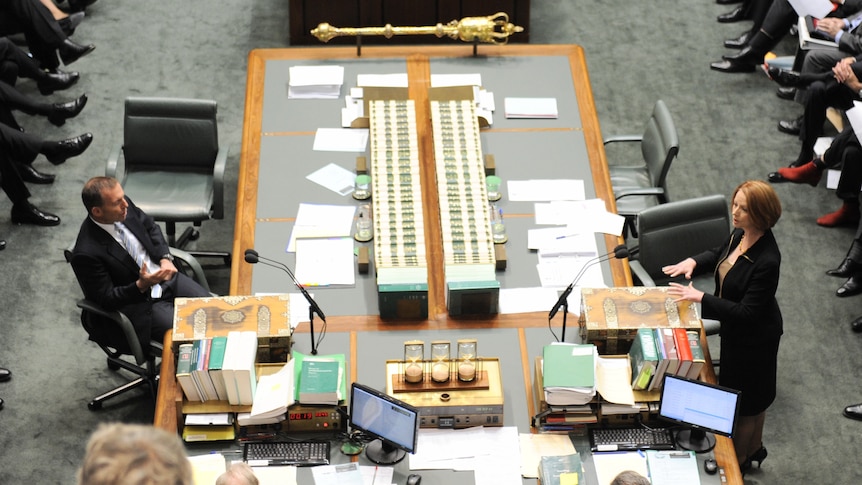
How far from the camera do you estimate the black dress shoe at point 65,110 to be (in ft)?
26.5

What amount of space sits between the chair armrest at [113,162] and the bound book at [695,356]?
369 centimetres

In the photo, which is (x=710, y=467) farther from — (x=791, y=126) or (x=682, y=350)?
(x=791, y=126)

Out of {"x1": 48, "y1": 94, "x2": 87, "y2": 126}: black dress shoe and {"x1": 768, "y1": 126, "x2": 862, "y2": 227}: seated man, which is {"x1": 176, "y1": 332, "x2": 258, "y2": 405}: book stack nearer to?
{"x1": 48, "y1": 94, "x2": 87, "y2": 126}: black dress shoe

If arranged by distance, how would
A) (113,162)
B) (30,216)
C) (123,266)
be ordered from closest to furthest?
(123,266), (113,162), (30,216)

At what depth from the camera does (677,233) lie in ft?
19.9

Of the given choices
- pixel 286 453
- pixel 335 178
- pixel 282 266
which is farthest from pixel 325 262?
pixel 286 453

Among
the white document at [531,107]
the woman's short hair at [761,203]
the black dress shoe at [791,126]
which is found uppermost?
the woman's short hair at [761,203]

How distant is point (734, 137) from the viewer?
8258mm

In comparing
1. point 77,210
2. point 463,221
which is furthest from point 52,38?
point 463,221

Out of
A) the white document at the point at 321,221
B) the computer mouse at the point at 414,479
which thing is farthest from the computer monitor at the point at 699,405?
the white document at the point at 321,221

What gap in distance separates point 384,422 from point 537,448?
2.38ft

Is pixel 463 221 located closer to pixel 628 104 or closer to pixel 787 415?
pixel 787 415

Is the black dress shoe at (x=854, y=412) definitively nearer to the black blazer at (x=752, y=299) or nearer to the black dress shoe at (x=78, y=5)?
the black blazer at (x=752, y=299)

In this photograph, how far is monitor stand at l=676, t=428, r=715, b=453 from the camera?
15.6 ft
